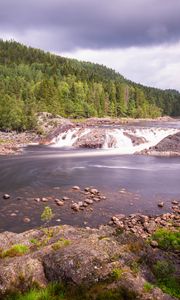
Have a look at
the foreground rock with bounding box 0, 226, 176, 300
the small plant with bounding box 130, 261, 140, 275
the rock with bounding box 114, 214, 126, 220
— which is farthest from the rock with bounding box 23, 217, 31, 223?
the small plant with bounding box 130, 261, 140, 275

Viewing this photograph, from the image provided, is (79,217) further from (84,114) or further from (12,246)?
(84,114)

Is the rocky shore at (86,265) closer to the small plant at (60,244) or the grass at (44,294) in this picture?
the small plant at (60,244)

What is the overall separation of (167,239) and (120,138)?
51765 millimetres

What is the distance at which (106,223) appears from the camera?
24.9 meters

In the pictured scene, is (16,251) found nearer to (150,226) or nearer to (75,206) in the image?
(150,226)

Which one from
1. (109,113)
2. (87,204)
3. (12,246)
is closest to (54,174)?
(87,204)

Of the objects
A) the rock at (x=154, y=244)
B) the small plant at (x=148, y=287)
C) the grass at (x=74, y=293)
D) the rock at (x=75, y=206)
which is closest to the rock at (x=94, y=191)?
the rock at (x=75, y=206)

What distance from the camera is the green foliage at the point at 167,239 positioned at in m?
19.5

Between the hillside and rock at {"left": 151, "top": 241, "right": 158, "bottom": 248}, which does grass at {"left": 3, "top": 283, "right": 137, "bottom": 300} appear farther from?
the hillside

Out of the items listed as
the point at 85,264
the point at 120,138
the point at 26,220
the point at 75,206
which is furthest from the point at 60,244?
the point at 120,138

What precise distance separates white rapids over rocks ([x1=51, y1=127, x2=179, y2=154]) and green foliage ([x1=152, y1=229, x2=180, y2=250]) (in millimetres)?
40873

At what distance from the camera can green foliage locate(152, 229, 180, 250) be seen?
19484 millimetres

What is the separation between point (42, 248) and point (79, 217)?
10.9 metres

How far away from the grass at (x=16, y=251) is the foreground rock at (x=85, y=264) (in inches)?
1.8
